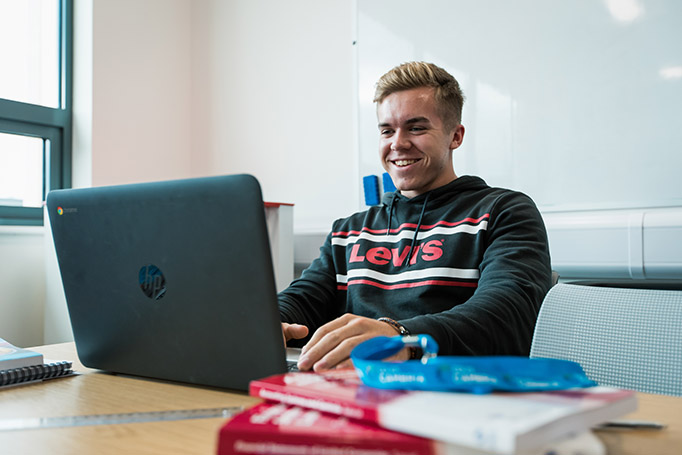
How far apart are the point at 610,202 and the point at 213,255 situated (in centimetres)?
159

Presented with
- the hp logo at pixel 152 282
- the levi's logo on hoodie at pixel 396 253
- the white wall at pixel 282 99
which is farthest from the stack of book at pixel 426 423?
the white wall at pixel 282 99

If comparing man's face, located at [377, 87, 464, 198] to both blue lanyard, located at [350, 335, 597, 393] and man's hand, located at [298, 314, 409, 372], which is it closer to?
man's hand, located at [298, 314, 409, 372]

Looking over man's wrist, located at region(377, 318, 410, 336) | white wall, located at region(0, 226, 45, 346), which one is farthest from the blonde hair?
white wall, located at region(0, 226, 45, 346)

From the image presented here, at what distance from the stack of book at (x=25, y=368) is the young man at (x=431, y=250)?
0.36 meters

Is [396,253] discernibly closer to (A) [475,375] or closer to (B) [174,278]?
(B) [174,278]

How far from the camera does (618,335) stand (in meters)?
0.98

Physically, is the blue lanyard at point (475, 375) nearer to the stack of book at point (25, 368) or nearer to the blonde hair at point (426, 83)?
the stack of book at point (25, 368)

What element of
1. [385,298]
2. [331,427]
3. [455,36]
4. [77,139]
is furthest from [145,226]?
[77,139]

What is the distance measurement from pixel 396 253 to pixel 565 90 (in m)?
0.98

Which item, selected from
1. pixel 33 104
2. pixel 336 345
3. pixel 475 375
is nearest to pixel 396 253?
pixel 336 345

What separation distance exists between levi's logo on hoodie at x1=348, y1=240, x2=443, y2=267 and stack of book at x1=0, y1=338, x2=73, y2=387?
0.76m

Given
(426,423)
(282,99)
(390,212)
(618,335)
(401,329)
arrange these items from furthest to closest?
(282,99) < (390,212) < (618,335) < (401,329) < (426,423)

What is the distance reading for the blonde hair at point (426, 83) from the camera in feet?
A: 4.97

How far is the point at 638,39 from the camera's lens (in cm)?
184
